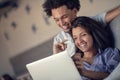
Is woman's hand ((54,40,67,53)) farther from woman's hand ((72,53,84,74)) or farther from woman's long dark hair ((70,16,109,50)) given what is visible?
woman's long dark hair ((70,16,109,50))

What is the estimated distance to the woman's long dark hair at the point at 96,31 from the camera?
1.95 meters

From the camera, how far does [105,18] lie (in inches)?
77.3

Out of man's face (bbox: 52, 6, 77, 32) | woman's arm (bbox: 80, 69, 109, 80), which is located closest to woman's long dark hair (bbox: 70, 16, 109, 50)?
man's face (bbox: 52, 6, 77, 32)

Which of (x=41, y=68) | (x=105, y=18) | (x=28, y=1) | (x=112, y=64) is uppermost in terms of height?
(x=28, y=1)

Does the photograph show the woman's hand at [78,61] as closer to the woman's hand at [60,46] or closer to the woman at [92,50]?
the woman at [92,50]

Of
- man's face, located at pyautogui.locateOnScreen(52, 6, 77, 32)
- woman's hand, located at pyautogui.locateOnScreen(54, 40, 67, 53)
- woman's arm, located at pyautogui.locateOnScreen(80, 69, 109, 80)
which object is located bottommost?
woman's arm, located at pyautogui.locateOnScreen(80, 69, 109, 80)

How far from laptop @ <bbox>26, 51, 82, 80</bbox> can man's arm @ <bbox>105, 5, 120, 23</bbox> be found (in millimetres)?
448

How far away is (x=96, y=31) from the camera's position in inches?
77.3

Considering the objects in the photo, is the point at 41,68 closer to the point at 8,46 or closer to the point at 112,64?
the point at 112,64

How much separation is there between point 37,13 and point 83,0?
18.2 inches

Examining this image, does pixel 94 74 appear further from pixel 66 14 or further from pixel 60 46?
pixel 66 14

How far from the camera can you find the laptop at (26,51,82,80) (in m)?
1.82

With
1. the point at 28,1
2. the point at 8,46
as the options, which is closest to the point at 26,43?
the point at 8,46

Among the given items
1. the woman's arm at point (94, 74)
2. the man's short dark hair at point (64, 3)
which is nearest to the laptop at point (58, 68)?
the woman's arm at point (94, 74)
